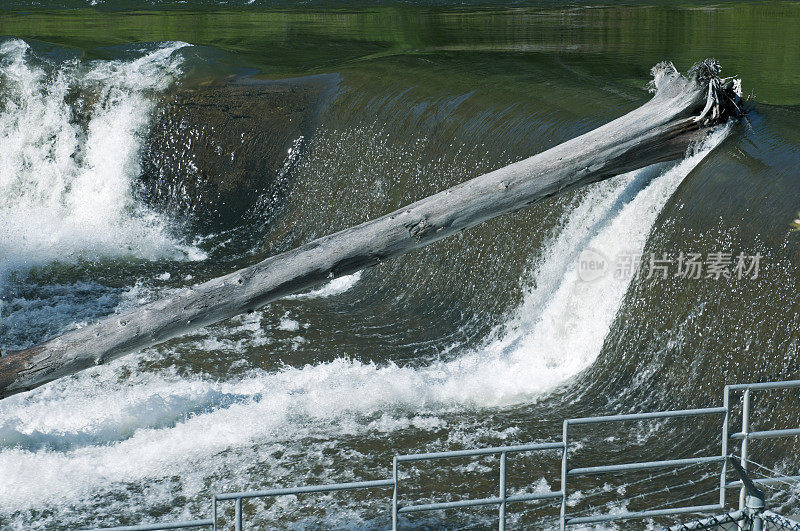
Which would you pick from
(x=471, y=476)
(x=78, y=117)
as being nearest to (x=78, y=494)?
(x=471, y=476)

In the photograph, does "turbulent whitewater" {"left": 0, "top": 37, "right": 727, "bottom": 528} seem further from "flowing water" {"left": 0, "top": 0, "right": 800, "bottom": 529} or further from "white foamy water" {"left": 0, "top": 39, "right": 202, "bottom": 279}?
"white foamy water" {"left": 0, "top": 39, "right": 202, "bottom": 279}

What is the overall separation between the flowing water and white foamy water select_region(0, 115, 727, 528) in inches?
0.8

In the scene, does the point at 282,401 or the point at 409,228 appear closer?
the point at 409,228

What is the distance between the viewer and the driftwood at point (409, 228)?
5.35 meters

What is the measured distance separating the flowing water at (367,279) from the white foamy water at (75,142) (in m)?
0.03

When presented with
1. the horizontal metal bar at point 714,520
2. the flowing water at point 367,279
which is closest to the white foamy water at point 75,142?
the flowing water at point 367,279

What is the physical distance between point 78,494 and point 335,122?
5.77 meters

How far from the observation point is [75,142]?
11.7 metres

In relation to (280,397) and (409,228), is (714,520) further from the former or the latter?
(280,397)

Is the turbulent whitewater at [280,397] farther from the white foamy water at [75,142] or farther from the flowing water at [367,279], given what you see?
the white foamy water at [75,142]

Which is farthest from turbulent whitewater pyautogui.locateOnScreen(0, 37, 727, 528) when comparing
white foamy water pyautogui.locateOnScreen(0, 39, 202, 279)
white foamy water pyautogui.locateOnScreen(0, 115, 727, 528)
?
white foamy water pyautogui.locateOnScreen(0, 39, 202, 279)

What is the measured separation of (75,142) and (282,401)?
643 cm

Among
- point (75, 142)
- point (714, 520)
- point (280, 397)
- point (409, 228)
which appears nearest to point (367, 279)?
point (280, 397)

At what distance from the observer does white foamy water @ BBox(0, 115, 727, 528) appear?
5680 millimetres
